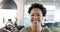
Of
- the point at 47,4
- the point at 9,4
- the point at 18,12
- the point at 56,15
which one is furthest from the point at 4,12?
the point at 56,15

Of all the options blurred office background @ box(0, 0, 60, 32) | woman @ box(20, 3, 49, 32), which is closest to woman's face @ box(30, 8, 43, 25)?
woman @ box(20, 3, 49, 32)

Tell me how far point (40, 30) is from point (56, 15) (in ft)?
18.1

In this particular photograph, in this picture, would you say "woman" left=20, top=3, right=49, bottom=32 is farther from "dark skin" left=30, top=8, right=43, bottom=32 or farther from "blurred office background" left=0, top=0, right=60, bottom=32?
"blurred office background" left=0, top=0, right=60, bottom=32

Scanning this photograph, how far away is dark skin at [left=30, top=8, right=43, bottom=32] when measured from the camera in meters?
0.98

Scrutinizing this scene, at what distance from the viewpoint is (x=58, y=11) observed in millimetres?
6410

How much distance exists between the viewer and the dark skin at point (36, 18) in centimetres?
98

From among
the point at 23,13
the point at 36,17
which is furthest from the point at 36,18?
the point at 23,13

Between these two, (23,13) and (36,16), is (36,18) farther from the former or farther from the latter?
(23,13)

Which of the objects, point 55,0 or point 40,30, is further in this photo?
point 55,0

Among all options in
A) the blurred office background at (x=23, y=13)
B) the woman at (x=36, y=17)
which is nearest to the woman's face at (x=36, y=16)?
the woman at (x=36, y=17)

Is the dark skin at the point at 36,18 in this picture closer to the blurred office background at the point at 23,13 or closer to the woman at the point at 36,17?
the woman at the point at 36,17

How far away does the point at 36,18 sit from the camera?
974 mm

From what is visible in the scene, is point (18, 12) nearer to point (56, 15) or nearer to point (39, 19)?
point (56, 15)

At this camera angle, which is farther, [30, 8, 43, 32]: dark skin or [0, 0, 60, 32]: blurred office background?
[0, 0, 60, 32]: blurred office background
